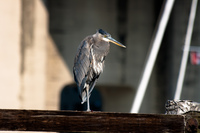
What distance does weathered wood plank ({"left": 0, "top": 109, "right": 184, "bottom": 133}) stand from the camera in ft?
7.57

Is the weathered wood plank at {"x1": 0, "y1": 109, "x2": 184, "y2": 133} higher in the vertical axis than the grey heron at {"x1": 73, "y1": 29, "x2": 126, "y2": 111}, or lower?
lower

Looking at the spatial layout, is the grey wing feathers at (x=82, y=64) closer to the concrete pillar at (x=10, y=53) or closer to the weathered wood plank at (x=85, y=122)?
the weathered wood plank at (x=85, y=122)

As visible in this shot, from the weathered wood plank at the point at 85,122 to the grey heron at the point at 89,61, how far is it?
1571 millimetres

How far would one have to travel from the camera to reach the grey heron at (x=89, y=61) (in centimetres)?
397

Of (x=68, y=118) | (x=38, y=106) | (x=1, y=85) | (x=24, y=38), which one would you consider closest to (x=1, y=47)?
(x=1, y=85)

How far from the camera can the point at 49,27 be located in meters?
11.8

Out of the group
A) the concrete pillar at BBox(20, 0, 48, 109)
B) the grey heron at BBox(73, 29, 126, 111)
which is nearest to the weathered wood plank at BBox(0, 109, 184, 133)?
the grey heron at BBox(73, 29, 126, 111)

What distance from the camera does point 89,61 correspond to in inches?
160

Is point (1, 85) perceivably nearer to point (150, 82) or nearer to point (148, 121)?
point (150, 82)

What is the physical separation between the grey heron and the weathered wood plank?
157cm

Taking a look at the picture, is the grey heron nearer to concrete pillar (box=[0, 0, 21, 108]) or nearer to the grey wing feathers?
the grey wing feathers

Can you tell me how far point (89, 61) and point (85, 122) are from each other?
1776 mm

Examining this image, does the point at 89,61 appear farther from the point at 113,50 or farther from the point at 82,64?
the point at 113,50

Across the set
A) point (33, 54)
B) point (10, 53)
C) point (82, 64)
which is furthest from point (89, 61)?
point (33, 54)
